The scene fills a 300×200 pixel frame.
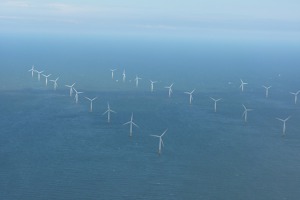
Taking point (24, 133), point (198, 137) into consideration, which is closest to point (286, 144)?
point (198, 137)

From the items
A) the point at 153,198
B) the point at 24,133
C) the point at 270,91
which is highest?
the point at 270,91

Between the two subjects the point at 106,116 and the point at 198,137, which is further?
the point at 106,116

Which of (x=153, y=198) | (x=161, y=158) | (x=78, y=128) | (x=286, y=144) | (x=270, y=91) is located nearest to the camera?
(x=153, y=198)

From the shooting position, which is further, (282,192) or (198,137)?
(198,137)

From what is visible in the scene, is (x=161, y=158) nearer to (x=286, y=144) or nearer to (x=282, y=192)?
(x=282, y=192)

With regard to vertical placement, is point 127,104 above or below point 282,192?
above

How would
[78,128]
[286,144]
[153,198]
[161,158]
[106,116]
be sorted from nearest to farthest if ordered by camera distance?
[153,198] → [161,158] → [286,144] → [78,128] → [106,116]

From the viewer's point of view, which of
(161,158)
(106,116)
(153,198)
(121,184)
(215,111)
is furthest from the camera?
(215,111)

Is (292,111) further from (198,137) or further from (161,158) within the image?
(161,158)

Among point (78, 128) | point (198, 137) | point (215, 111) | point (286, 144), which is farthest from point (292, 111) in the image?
point (78, 128)
